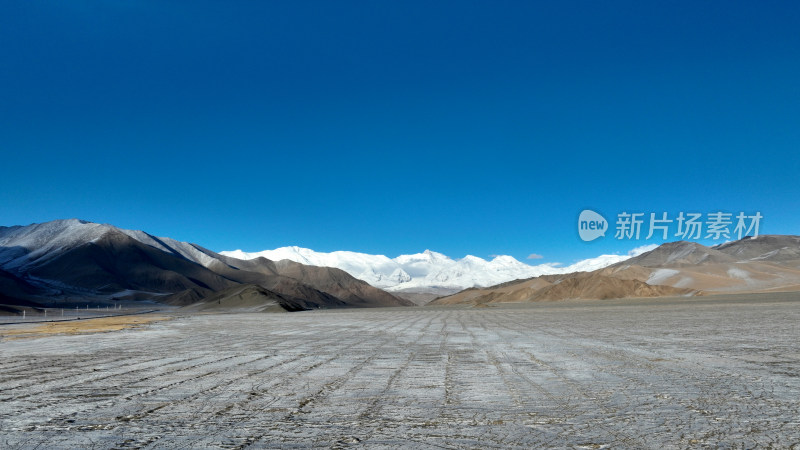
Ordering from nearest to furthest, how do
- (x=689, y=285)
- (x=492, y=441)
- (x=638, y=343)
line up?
(x=492, y=441) < (x=638, y=343) < (x=689, y=285)

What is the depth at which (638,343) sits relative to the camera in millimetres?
16406

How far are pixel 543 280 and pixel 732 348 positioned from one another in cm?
14537

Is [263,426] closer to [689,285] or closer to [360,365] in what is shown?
[360,365]

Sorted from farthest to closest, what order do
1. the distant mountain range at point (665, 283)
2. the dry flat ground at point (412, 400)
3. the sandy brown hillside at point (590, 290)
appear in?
1. the distant mountain range at point (665, 283)
2. the sandy brown hillside at point (590, 290)
3. the dry flat ground at point (412, 400)

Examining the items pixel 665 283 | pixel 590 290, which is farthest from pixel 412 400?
pixel 665 283

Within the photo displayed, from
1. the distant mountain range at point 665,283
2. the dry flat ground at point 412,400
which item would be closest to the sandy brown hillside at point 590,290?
the distant mountain range at point 665,283

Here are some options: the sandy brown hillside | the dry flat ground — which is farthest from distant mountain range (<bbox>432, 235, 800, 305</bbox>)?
the dry flat ground

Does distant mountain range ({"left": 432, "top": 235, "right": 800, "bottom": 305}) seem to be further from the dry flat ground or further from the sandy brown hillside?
the dry flat ground

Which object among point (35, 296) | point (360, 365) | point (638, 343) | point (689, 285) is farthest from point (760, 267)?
point (35, 296)

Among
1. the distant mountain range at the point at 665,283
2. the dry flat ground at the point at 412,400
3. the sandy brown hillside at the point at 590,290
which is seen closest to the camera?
the dry flat ground at the point at 412,400

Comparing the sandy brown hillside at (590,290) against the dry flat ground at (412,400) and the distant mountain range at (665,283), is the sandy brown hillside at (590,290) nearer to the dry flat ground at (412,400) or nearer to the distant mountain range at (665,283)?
the distant mountain range at (665,283)

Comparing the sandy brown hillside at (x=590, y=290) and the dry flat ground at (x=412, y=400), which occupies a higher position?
the sandy brown hillside at (x=590, y=290)

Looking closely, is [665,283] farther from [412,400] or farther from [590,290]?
[412,400]

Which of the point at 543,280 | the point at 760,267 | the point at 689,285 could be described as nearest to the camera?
the point at 689,285
